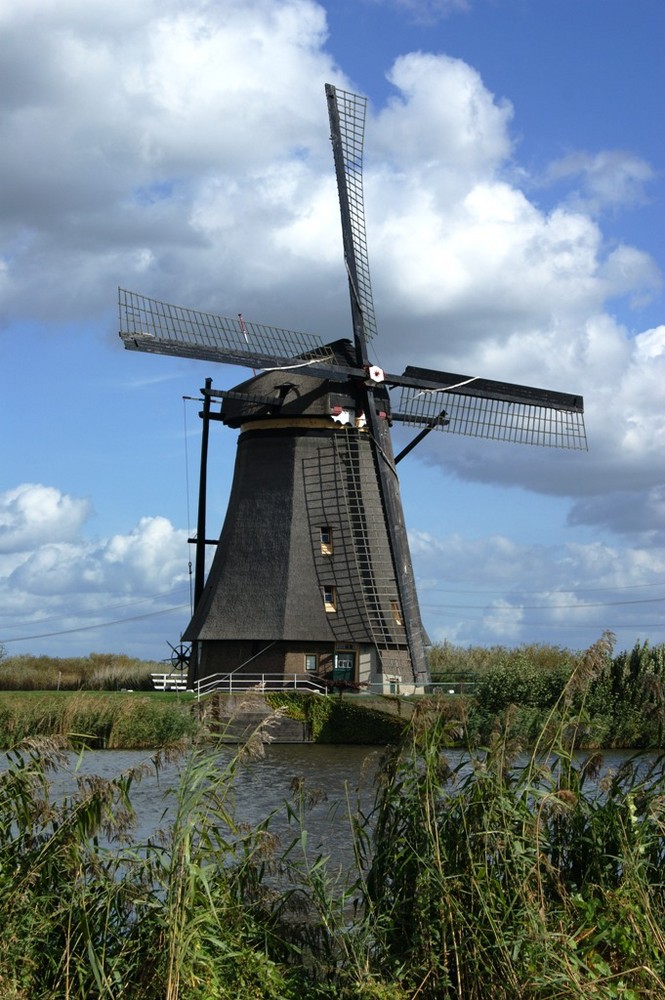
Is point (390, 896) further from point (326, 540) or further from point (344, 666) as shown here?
point (326, 540)

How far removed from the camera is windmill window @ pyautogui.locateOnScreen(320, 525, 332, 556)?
89.0 feet

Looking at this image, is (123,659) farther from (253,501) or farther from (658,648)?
(658,648)

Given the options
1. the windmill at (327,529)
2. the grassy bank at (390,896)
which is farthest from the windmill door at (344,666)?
the grassy bank at (390,896)

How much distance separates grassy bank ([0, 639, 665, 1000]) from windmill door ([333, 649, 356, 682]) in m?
20.0

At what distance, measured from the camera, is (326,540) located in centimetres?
2723

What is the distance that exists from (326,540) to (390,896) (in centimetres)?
2066

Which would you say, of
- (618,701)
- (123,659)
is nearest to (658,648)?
(618,701)

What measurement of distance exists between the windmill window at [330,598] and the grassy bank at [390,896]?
65.6ft

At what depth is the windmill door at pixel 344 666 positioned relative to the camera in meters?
26.9

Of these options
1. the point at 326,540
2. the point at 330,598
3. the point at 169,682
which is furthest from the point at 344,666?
the point at 169,682

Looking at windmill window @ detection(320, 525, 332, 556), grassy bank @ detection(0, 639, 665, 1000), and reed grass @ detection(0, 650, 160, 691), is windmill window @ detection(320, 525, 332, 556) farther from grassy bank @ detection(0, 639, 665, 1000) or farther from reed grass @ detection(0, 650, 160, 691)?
grassy bank @ detection(0, 639, 665, 1000)

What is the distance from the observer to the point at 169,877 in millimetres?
6109

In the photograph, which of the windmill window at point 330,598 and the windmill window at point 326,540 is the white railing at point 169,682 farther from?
the windmill window at point 326,540

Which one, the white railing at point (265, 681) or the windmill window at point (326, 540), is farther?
the windmill window at point (326, 540)
